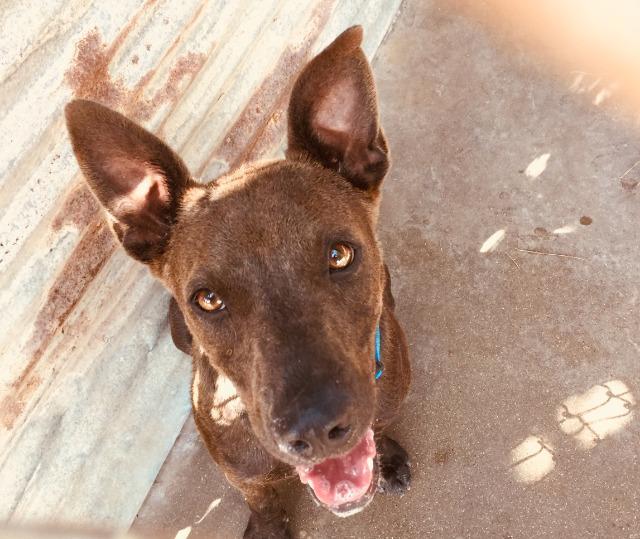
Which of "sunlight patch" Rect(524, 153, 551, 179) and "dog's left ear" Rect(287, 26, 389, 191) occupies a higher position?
"dog's left ear" Rect(287, 26, 389, 191)

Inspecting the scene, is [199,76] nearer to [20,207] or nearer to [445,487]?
[20,207]

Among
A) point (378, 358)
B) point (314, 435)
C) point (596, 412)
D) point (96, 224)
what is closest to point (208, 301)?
point (314, 435)

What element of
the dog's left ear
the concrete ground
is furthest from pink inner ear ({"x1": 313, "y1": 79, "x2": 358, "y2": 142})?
the concrete ground

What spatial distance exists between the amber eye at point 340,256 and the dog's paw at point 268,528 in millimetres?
1865

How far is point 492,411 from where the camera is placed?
3836 mm

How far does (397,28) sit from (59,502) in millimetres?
4469

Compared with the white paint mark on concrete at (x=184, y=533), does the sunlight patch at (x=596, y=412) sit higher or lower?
higher

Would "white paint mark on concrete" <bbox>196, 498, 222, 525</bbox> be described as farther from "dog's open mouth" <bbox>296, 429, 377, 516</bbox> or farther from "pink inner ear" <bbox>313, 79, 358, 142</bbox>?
"pink inner ear" <bbox>313, 79, 358, 142</bbox>

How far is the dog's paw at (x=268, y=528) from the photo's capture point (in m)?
3.55

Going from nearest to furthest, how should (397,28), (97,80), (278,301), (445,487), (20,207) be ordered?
(278,301), (20,207), (97,80), (445,487), (397,28)

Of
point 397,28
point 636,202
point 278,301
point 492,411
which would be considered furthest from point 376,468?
point 397,28

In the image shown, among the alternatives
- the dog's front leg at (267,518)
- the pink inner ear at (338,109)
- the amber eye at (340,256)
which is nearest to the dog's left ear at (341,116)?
the pink inner ear at (338,109)

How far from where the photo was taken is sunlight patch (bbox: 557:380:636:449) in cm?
366

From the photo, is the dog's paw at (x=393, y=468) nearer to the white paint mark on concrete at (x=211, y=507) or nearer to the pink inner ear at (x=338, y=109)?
the white paint mark on concrete at (x=211, y=507)
